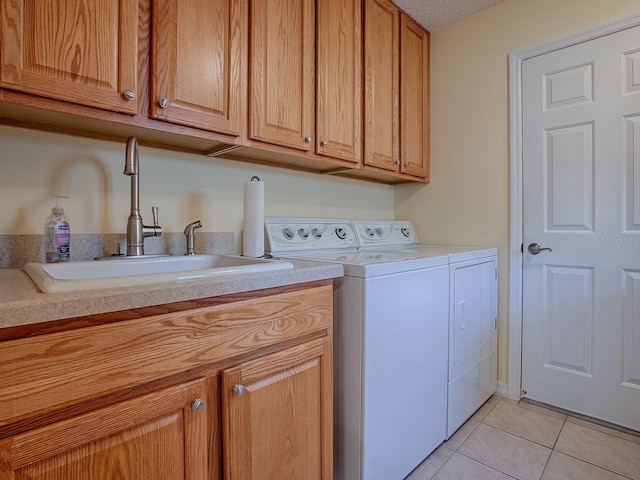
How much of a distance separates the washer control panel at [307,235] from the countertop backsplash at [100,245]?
21cm

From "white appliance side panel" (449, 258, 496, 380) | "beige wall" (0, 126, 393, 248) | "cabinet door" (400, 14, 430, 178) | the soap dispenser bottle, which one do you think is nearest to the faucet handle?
"beige wall" (0, 126, 393, 248)

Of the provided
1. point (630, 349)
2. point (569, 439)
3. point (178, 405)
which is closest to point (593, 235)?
point (630, 349)

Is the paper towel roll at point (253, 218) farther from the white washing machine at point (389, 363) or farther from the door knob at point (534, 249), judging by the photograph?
the door knob at point (534, 249)

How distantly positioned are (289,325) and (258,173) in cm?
97

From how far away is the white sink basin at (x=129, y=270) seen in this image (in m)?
0.71

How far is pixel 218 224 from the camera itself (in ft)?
5.23

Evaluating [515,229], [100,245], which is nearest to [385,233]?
[515,229]

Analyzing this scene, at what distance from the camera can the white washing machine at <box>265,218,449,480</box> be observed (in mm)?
1180

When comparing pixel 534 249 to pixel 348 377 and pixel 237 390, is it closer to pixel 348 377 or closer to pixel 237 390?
pixel 348 377

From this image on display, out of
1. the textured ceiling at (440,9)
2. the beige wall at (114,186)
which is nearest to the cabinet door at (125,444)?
the beige wall at (114,186)

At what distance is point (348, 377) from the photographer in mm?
1212

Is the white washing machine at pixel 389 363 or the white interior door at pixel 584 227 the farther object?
the white interior door at pixel 584 227

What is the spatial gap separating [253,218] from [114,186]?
53cm

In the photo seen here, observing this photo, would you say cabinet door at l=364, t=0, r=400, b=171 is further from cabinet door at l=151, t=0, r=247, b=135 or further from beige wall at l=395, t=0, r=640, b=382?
cabinet door at l=151, t=0, r=247, b=135
